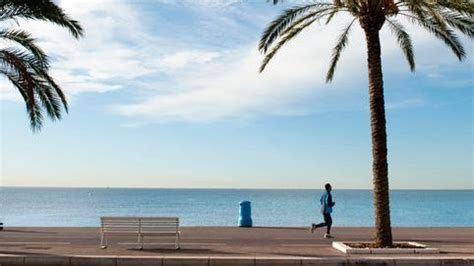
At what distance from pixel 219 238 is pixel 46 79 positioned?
253 inches

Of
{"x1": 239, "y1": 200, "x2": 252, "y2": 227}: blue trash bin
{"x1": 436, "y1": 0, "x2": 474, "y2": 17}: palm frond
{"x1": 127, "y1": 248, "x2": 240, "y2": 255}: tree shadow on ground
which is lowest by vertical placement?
{"x1": 127, "y1": 248, "x2": 240, "y2": 255}: tree shadow on ground

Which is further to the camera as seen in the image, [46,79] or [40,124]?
[40,124]

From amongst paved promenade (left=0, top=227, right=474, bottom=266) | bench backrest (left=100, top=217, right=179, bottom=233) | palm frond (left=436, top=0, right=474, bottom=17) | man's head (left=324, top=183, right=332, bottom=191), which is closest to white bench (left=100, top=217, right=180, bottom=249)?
bench backrest (left=100, top=217, right=179, bottom=233)

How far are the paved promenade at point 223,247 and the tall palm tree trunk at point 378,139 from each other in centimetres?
140

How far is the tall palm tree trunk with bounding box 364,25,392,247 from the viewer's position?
15.4 metres

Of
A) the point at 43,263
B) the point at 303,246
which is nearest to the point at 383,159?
the point at 303,246

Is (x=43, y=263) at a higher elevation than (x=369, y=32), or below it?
below

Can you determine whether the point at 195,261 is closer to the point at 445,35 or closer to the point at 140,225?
the point at 140,225

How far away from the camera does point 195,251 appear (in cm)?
1476

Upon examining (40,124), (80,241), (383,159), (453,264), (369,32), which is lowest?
(453,264)

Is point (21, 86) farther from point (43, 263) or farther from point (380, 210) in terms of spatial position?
point (380, 210)

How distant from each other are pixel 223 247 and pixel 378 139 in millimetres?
4590

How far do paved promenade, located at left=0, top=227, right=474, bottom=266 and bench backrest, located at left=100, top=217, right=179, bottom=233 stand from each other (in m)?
0.44

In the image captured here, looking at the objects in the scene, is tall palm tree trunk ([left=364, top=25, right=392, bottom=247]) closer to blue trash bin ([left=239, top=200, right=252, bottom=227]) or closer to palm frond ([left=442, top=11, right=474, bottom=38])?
palm frond ([left=442, top=11, right=474, bottom=38])
